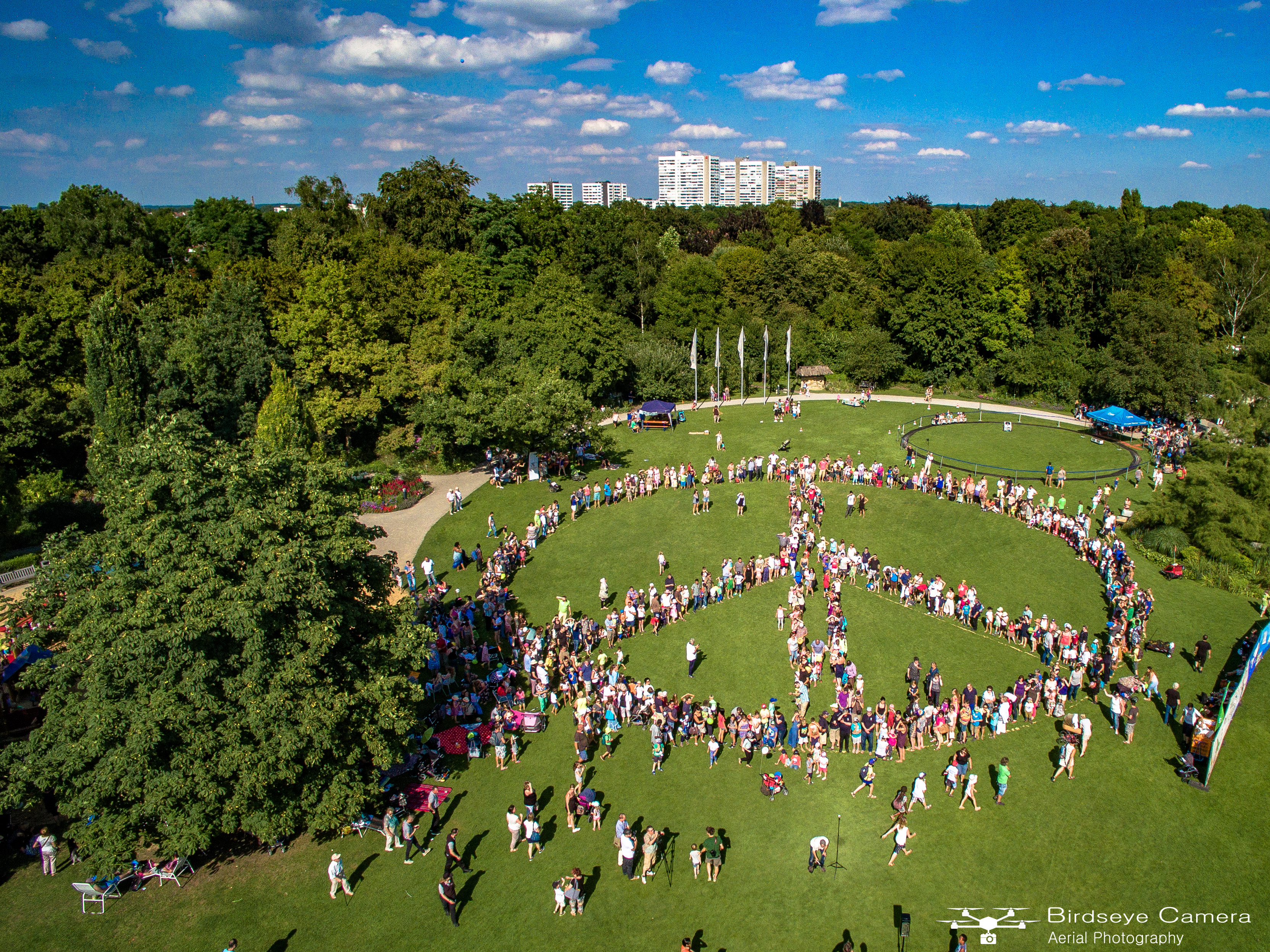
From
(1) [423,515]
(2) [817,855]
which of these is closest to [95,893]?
(2) [817,855]

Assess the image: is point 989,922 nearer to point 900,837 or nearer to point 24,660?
point 900,837

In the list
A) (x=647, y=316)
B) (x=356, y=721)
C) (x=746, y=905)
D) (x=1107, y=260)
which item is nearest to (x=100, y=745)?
(x=356, y=721)

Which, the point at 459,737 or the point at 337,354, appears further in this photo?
the point at 337,354

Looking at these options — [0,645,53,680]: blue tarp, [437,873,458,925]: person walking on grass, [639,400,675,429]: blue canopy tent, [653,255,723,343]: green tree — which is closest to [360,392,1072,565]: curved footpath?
[639,400,675,429]: blue canopy tent

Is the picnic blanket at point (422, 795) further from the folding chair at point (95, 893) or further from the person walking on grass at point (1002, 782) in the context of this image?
the person walking on grass at point (1002, 782)

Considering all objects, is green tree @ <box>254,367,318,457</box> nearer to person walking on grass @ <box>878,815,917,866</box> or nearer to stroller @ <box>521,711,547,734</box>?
stroller @ <box>521,711,547,734</box>

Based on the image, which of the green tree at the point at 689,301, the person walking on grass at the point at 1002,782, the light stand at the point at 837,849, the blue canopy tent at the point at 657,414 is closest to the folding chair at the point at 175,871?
the light stand at the point at 837,849
